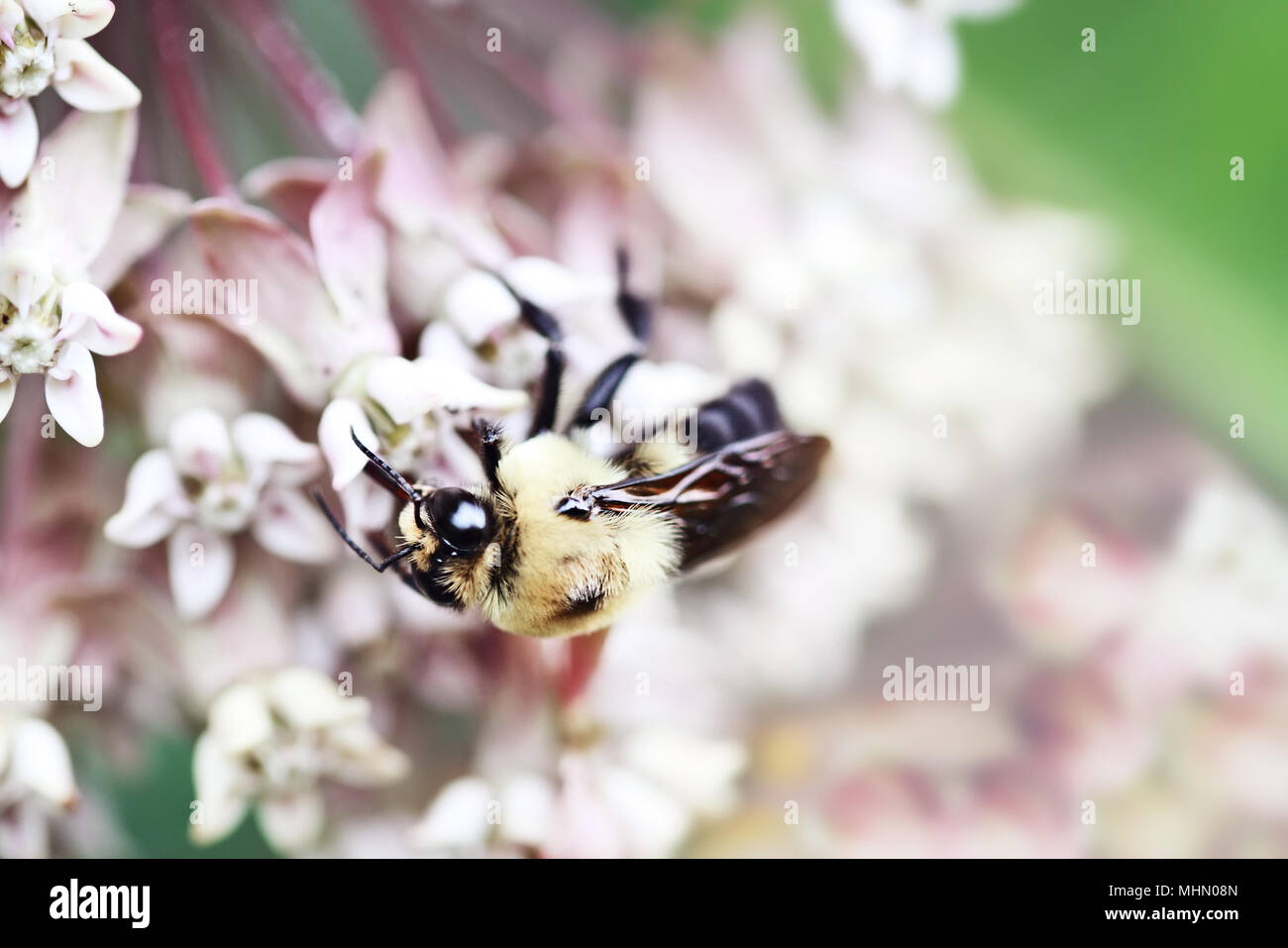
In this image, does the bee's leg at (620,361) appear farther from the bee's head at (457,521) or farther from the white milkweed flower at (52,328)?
the white milkweed flower at (52,328)

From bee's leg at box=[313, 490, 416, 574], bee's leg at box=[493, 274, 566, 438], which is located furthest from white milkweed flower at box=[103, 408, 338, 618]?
bee's leg at box=[493, 274, 566, 438]

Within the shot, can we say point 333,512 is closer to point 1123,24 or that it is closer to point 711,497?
point 711,497

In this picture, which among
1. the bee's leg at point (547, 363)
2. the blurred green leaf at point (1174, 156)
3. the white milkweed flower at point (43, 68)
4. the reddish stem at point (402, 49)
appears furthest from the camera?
the blurred green leaf at point (1174, 156)

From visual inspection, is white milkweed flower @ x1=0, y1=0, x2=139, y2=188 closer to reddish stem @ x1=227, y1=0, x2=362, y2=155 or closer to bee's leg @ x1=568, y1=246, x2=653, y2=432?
reddish stem @ x1=227, y1=0, x2=362, y2=155

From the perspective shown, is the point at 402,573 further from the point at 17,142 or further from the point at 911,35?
the point at 911,35

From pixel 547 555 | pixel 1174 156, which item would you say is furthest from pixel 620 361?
pixel 1174 156

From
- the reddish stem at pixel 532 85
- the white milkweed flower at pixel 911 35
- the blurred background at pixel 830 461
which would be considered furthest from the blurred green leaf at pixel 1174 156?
the reddish stem at pixel 532 85
